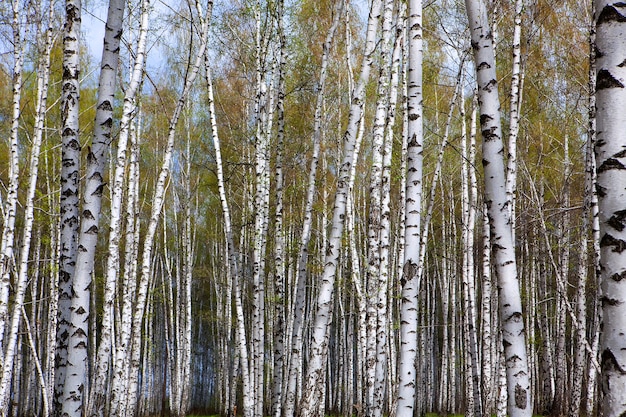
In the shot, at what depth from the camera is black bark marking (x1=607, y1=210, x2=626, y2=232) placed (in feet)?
6.64

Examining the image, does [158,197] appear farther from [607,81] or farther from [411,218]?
[607,81]

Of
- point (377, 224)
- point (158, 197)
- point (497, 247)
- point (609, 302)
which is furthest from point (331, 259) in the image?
point (609, 302)

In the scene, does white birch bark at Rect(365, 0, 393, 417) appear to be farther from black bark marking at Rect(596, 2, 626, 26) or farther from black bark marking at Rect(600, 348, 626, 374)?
black bark marking at Rect(600, 348, 626, 374)

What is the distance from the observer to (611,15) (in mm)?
2117

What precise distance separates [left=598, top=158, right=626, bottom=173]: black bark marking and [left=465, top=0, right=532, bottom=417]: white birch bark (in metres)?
1.30

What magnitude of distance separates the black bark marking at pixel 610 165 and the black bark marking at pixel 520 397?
171cm

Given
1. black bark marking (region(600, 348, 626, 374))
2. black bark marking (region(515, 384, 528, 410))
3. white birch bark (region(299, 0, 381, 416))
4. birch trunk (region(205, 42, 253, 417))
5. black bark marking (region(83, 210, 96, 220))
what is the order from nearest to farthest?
black bark marking (region(600, 348, 626, 374)) → black bark marking (region(515, 384, 528, 410)) → black bark marking (region(83, 210, 96, 220)) → white birch bark (region(299, 0, 381, 416)) → birch trunk (region(205, 42, 253, 417))

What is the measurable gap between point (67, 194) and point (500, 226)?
2767 millimetres

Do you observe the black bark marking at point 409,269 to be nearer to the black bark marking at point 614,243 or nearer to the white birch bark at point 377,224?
the black bark marking at point 614,243

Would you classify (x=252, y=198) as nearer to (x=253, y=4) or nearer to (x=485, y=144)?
(x=253, y=4)

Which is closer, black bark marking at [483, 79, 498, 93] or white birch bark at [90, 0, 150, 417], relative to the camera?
black bark marking at [483, 79, 498, 93]

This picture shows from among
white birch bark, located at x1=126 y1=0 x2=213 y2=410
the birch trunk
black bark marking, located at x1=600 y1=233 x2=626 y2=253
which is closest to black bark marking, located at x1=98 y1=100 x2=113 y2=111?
white birch bark, located at x1=126 y1=0 x2=213 y2=410

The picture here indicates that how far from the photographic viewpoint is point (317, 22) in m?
12.9

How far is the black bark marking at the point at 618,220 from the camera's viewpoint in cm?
203
